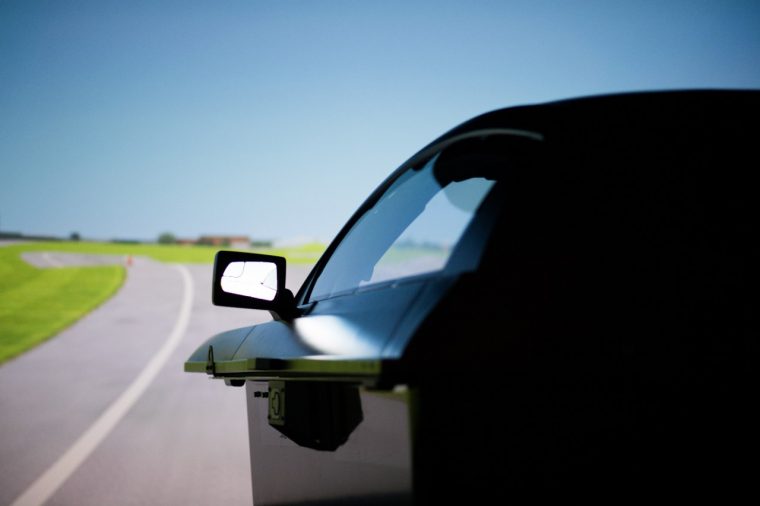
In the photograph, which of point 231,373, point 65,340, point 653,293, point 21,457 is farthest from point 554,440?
point 65,340

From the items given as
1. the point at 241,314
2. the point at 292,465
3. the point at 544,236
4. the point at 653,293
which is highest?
the point at 544,236

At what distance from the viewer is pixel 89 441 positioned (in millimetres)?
8203

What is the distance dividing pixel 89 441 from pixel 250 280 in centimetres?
590

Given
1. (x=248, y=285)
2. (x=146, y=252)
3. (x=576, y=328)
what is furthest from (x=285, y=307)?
(x=146, y=252)

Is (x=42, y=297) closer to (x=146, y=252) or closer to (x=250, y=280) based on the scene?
(x=250, y=280)

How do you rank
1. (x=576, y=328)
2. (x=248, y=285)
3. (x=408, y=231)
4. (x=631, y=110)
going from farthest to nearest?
(x=248, y=285) < (x=408, y=231) < (x=631, y=110) < (x=576, y=328)

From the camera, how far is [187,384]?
39.8ft

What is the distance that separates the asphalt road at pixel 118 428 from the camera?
6.34 meters

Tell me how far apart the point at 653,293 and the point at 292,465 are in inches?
48.3

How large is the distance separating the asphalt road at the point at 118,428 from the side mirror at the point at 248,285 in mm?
3171

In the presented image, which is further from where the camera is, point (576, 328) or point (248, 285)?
point (248, 285)

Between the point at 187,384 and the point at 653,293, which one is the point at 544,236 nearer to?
the point at 653,293

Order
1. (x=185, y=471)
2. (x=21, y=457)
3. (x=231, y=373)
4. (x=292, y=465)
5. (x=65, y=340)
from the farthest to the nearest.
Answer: (x=65, y=340), (x=21, y=457), (x=185, y=471), (x=231, y=373), (x=292, y=465)

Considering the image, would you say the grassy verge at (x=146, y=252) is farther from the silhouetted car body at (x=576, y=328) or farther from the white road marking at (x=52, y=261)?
the silhouetted car body at (x=576, y=328)
